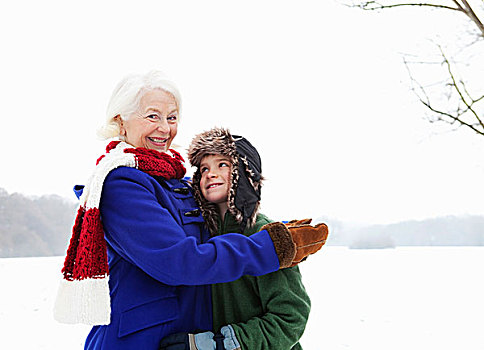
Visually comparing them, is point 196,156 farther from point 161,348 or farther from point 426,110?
point 426,110

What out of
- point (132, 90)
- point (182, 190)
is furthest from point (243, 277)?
point (132, 90)

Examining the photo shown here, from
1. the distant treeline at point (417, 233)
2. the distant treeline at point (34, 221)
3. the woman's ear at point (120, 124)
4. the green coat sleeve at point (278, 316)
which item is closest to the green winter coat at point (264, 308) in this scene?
A: the green coat sleeve at point (278, 316)

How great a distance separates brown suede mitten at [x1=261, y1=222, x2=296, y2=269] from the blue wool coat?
0.7 inches

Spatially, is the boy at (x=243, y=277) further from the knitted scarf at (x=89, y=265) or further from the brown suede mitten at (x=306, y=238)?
the knitted scarf at (x=89, y=265)

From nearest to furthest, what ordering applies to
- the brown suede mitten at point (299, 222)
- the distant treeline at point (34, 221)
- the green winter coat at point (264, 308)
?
the green winter coat at point (264, 308) → the brown suede mitten at point (299, 222) → the distant treeline at point (34, 221)

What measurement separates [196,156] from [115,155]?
0.27 metres

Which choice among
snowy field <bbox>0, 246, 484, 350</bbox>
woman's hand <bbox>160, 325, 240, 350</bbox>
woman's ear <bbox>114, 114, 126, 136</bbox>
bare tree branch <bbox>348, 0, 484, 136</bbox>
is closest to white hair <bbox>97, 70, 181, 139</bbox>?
woman's ear <bbox>114, 114, 126, 136</bbox>

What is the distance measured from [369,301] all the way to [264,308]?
5230 mm

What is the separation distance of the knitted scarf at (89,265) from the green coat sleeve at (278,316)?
0.39 metres

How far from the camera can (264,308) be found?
1469mm

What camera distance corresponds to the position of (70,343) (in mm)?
4773

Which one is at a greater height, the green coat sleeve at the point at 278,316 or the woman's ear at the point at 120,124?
the woman's ear at the point at 120,124

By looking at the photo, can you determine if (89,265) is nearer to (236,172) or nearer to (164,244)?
(164,244)

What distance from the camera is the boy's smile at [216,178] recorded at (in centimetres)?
155
